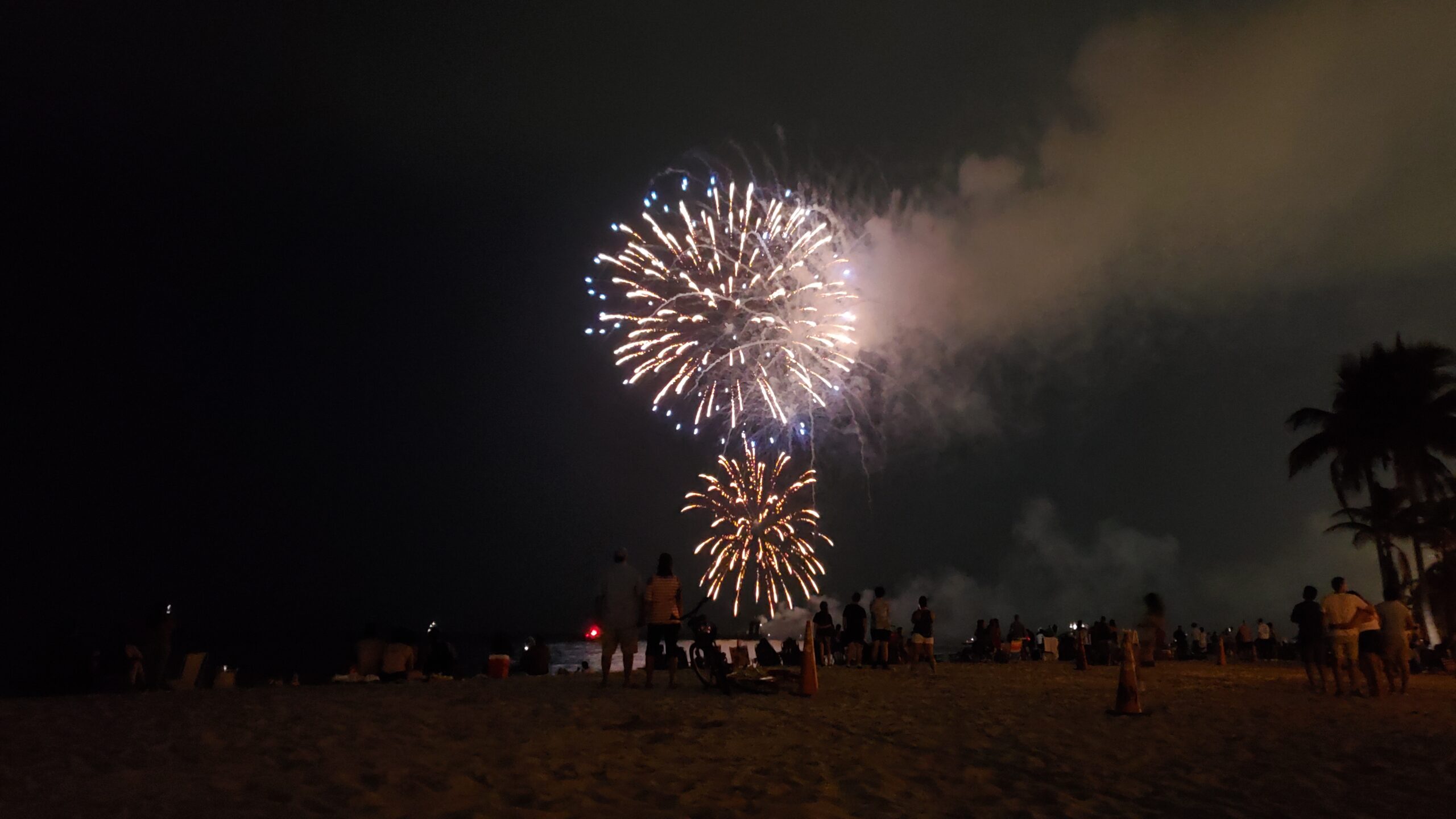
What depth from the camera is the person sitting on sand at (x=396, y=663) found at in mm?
12919

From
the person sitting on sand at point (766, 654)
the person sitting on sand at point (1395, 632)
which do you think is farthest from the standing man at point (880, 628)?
the person sitting on sand at point (1395, 632)

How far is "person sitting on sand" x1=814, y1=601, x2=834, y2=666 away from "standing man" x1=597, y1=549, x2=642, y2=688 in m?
6.68

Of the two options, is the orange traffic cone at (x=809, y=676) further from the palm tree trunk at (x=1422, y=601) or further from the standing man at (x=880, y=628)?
the palm tree trunk at (x=1422, y=601)

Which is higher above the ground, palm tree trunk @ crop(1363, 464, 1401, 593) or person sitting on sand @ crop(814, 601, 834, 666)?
palm tree trunk @ crop(1363, 464, 1401, 593)

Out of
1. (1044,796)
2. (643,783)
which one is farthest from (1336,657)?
(643,783)

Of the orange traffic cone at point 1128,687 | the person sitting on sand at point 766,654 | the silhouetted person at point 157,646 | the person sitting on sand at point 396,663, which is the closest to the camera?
the orange traffic cone at point 1128,687

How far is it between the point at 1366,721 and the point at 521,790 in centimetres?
887

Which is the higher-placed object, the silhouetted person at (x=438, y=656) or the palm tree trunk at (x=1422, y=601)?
the palm tree trunk at (x=1422, y=601)

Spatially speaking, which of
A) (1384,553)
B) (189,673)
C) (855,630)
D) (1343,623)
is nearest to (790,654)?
(855,630)

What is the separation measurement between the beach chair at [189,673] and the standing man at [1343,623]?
1492 cm

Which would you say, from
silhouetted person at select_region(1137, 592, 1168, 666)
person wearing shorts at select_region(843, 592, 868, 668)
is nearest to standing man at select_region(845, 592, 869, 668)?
person wearing shorts at select_region(843, 592, 868, 668)

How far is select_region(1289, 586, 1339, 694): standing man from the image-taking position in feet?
39.9

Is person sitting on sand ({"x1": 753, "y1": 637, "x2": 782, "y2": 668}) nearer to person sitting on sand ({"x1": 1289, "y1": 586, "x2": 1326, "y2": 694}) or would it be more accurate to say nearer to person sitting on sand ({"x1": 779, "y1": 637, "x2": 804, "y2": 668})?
person sitting on sand ({"x1": 779, "y1": 637, "x2": 804, "y2": 668})

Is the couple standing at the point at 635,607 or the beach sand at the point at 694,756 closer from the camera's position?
the beach sand at the point at 694,756
